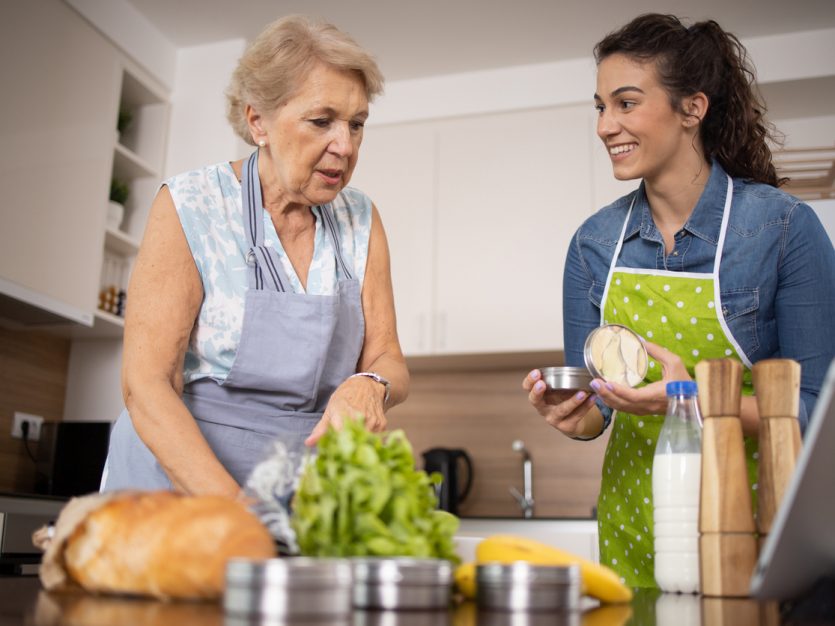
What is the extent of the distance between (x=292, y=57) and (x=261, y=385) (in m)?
0.55

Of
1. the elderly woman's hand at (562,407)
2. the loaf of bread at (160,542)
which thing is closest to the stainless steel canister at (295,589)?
the loaf of bread at (160,542)

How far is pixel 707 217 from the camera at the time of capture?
1.51 m

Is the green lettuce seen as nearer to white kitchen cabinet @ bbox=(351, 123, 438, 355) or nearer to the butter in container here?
the butter in container

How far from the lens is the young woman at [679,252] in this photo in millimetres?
1408

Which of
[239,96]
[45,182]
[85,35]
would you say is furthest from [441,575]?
[85,35]

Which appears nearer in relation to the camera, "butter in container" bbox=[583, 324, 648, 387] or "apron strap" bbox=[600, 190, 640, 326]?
"butter in container" bbox=[583, 324, 648, 387]

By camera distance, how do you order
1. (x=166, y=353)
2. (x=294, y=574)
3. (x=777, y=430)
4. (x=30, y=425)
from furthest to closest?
(x=30, y=425) < (x=166, y=353) < (x=777, y=430) < (x=294, y=574)

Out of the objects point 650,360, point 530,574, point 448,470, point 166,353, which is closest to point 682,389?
point 530,574

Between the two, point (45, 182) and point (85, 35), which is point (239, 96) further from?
point (85, 35)

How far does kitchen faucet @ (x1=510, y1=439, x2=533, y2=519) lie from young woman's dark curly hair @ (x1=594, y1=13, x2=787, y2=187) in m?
2.28

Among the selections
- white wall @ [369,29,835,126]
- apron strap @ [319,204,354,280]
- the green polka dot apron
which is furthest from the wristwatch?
white wall @ [369,29,835,126]

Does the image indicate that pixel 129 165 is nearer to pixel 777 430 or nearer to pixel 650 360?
pixel 650 360

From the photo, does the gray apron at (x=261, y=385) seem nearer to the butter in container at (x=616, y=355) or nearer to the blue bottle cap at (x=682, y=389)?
the butter in container at (x=616, y=355)

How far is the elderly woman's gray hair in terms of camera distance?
1464 mm
